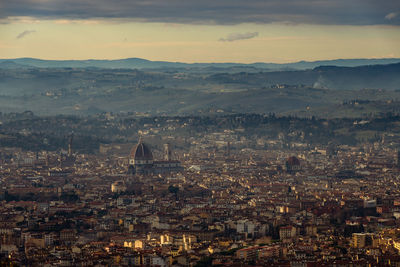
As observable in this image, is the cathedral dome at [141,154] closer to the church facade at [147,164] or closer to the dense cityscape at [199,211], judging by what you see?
the church facade at [147,164]

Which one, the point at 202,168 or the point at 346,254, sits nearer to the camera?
the point at 346,254

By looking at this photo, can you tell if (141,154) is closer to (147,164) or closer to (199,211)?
(147,164)

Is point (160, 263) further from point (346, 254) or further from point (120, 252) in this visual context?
point (346, 254)

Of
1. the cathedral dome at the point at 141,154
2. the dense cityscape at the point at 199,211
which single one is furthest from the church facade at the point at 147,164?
the dense cityscape at the point at 199,211

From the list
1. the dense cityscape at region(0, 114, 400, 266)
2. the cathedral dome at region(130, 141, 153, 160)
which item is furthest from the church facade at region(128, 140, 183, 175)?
the dense cityscape at region(0, 114, 400, 266)

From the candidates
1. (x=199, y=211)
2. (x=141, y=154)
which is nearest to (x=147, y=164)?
(x=141, y=154)

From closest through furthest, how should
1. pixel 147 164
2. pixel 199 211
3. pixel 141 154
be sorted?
pixel 199 211, pixel 147 164, pixel 141 154

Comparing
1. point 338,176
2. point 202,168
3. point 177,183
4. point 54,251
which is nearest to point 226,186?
point 177,183

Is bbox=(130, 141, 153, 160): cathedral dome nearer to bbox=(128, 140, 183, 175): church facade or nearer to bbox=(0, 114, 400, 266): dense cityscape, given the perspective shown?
bbox=(128, 140, 183, 175): church facade
